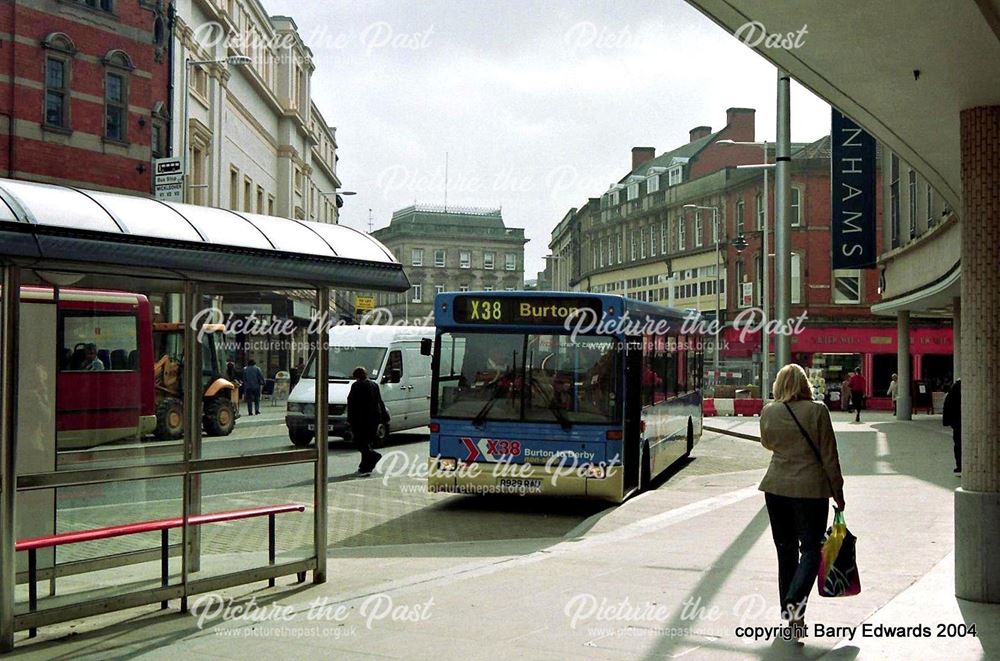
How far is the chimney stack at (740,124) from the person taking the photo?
2844 inches

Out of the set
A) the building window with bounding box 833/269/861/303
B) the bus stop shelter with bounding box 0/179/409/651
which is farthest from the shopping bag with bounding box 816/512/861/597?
the building window with bounding box 833/269/861/303

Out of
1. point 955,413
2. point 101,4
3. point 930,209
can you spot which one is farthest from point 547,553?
point 101,4

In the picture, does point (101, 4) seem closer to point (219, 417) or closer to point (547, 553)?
point (219, 417)

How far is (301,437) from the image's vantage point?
32.1 feet

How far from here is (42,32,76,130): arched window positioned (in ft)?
108

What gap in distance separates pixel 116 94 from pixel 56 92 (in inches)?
100.0

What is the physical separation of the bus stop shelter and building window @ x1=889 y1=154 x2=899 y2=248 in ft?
101

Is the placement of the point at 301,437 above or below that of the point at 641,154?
below

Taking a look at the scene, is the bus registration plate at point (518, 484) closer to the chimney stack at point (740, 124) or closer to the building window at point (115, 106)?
the building window at point (115, 106)

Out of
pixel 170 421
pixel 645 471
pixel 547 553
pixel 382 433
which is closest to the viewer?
pixel 170 421

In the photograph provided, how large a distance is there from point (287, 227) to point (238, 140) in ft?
150

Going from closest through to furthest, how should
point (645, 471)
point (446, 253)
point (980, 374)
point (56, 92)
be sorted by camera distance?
point (980, 374), point (645, 471), point (56, 92), point (446, 253)

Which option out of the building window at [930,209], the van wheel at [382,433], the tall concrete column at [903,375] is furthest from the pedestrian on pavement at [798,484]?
the tall concrete column at [903,375]

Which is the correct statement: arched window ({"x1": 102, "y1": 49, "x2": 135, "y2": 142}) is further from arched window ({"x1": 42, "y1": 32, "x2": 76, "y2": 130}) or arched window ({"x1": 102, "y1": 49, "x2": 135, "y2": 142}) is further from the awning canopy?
the awning canopy
